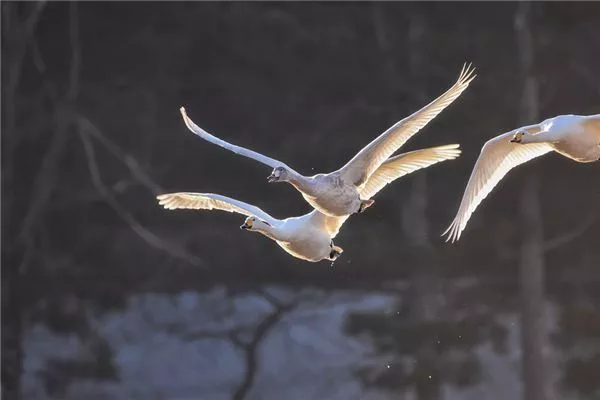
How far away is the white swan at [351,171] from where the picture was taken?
2.39 meters

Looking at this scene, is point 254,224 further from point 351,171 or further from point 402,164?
point 402,164

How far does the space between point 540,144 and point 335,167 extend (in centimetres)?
149

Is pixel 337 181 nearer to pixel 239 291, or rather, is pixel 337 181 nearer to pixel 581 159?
pixel 581 159

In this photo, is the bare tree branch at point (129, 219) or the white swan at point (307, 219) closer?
the white swan at point (307, 219)

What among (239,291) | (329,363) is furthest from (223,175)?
(329,363)

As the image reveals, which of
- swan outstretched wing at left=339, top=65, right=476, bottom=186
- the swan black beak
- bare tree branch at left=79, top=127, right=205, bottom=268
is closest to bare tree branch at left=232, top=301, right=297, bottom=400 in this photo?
bare tree branch at left=79, top=127, right=205, bottom=268

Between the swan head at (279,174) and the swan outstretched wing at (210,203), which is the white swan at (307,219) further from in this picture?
the swan head at (279,174)

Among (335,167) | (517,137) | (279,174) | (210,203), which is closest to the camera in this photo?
(279,174)

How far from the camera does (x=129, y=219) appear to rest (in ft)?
13.6

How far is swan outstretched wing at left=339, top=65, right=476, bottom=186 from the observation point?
245 centimetres

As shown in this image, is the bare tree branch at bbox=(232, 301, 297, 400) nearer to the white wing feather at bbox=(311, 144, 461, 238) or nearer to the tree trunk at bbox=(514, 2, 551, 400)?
the tree trunk at bbox=(514, 2, 551, 400)

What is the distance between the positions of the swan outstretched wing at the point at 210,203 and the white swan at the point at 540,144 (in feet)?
1.47

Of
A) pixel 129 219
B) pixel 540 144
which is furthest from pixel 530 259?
pixel 540 144

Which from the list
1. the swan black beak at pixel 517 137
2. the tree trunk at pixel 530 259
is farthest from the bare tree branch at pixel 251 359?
the swan black beak at pixel 517 137
